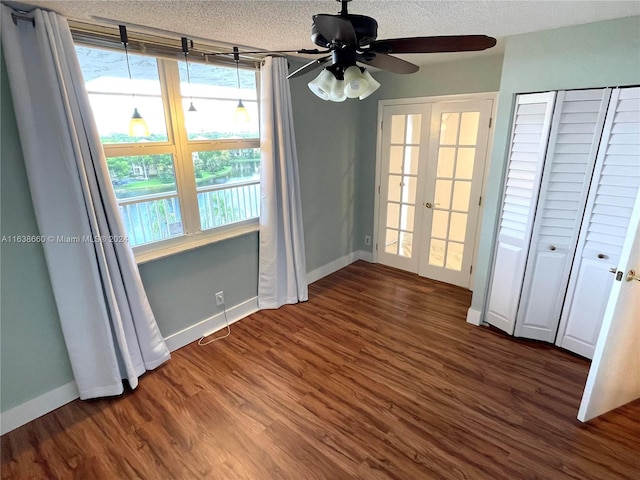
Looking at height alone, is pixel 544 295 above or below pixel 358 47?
below

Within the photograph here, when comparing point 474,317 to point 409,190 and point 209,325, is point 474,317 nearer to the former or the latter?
point 409,190

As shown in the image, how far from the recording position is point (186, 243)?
260 cm

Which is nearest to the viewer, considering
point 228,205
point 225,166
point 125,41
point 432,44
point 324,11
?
point 432,44

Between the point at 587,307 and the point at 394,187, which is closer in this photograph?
the point at 587,307

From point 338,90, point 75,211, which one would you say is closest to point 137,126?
point 75,211

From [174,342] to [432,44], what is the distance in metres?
2.65

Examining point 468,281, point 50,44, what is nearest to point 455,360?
point 468,281

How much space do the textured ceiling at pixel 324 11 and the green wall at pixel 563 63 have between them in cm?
8

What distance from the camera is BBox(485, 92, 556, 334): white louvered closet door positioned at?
2.32 meters

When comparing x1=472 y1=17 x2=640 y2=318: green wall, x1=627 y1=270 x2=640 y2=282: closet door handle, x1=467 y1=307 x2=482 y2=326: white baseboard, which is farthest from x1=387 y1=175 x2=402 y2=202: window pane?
x1=627 y1=270 x2=640 y2=282: closet door handle

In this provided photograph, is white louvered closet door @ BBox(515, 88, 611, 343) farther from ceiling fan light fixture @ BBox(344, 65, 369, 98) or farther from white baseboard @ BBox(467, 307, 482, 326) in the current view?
ceiling fan light fixture @ BBox(344, 65, 369, 98)

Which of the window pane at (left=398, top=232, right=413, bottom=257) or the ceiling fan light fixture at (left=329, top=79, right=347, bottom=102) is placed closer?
the ceiling fan light fixture at (left=329, top=79, right=347, bottom=102)

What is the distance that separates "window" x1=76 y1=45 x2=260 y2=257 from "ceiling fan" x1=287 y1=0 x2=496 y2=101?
1.39m

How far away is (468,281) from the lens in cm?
362
